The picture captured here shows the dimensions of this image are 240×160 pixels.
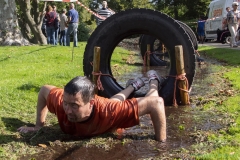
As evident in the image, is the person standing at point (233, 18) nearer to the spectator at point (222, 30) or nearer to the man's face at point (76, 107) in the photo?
the spectator at point (222, 30)

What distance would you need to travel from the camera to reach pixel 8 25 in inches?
615

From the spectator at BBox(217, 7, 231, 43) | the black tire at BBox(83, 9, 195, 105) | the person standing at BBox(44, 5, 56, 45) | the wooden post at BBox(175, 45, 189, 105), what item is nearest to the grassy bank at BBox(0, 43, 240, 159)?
the wooden post at BBox(175, 45, 189, 105)

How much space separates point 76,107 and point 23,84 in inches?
134

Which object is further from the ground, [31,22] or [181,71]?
[31,22]

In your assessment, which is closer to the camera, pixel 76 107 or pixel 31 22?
pixel 76 107

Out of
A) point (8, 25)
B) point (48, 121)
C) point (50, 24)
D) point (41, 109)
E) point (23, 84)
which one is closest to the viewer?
point (41, 109)

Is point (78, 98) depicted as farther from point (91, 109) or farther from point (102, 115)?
point (102, 115)

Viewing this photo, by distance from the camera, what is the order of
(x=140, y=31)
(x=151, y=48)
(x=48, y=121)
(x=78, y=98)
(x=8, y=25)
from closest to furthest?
(x=78, y=98) < (x=48, y=121) < (x=140, y=31) < (x=151, y=48) < (x=8, y=25)

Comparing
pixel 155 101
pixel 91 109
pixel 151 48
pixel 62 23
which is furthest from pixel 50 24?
pixel 91 109

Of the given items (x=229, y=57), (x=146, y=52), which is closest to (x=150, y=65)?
(x=146, y=52)

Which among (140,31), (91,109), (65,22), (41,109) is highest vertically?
(65,22)

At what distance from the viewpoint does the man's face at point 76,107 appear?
3663mm

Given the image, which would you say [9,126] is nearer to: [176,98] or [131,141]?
[131,141]

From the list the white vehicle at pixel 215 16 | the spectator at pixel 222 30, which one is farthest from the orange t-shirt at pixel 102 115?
the white vehicle at pixel 215 16
